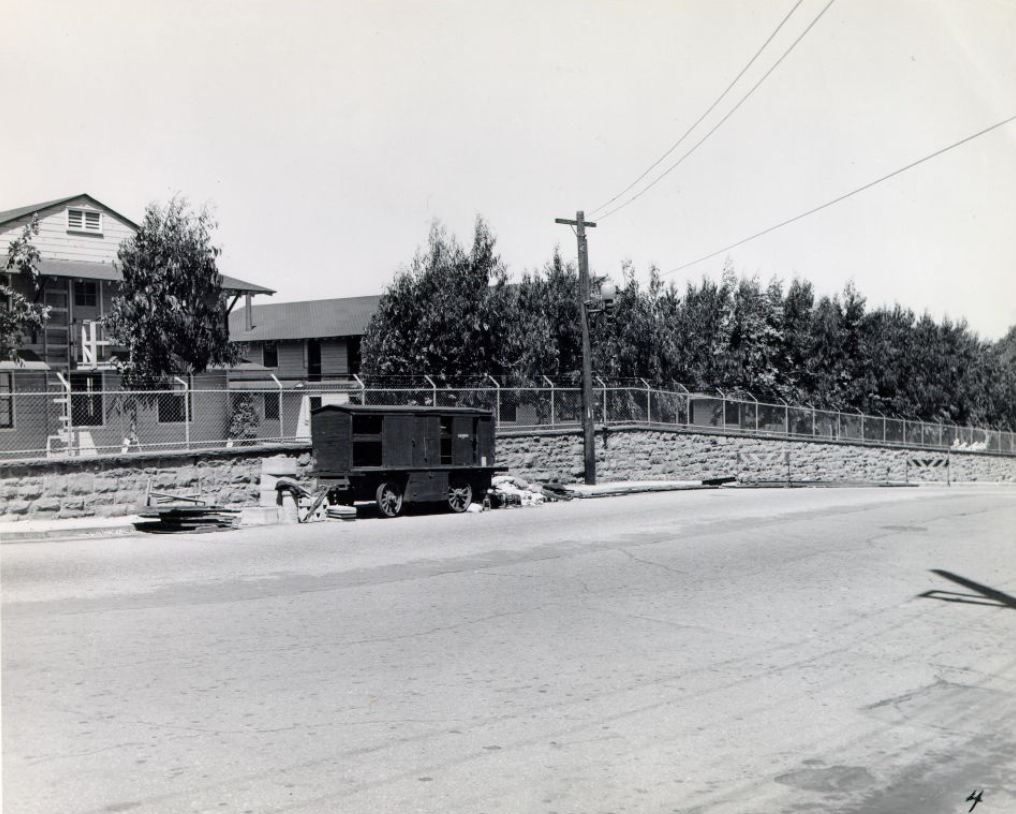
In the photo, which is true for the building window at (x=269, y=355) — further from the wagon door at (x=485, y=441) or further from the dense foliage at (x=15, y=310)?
the wagon door at (x=485, y=441)

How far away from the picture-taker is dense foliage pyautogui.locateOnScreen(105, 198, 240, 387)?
24.9 meters

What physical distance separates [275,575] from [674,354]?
2730 centimetres

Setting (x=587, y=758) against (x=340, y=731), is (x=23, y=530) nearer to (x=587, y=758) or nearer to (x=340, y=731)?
(x=340, y=731)

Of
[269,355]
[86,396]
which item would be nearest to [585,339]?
[86,396]

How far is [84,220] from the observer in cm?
3162

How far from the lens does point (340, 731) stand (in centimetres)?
559

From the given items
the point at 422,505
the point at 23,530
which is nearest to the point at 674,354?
the point at 422,505

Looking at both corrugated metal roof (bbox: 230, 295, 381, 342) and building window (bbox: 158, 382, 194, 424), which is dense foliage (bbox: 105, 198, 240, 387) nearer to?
building window (bbox: 158, 382, 194, 424)

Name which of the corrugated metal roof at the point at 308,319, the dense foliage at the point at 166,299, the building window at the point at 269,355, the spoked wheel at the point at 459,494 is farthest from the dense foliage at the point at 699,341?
the building window at the point at 269,355

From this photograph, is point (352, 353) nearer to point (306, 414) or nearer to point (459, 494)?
point (306, 414)

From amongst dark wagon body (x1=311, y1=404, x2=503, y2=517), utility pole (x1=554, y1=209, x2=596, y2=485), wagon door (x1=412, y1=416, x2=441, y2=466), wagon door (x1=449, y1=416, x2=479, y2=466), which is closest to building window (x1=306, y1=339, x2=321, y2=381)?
utility pole (x1=554, y1=209, x2=596, y2=485)

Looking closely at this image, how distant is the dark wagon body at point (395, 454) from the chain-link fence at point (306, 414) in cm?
140

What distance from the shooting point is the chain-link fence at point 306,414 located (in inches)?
819

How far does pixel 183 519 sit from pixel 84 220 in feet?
62.3
